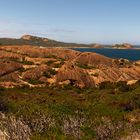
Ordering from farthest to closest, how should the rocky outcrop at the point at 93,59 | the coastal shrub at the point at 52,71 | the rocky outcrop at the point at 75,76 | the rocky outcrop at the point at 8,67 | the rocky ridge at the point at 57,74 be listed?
the rocky outcrop at the point at 93,59, the rocky outcrop at the point at 8,67, the coastal shrub at the point at 52,71, the rocky outcrop at the point at 75,76, the rocky ridge at the point at 57,74

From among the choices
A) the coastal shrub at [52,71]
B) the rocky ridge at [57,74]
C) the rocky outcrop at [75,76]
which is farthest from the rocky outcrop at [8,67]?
the rocky outcrop at [75,76]

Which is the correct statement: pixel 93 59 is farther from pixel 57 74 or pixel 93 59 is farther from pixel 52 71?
pixel 57 74

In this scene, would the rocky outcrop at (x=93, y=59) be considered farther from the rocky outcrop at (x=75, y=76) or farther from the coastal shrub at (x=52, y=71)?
the coastal shrub at (x=52, y=71)

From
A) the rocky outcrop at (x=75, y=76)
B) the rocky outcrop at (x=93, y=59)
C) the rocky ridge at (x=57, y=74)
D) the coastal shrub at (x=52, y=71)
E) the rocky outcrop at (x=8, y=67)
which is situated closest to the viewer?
the rocky ridge at (x=57, y=74)

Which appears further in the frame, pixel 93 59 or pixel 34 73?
pixel 93 59

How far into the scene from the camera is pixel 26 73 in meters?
64.2

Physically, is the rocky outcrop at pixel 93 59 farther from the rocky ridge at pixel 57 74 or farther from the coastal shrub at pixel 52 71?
the coastal shrub at pixel 52 71

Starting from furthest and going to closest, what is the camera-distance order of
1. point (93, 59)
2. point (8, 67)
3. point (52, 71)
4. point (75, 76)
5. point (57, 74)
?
1. point (93, 59)
2. point (8, 67)
3. point (52, 71)
4. point (57, 74)
5. point (75, 76)

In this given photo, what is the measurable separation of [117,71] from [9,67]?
66.6 ft

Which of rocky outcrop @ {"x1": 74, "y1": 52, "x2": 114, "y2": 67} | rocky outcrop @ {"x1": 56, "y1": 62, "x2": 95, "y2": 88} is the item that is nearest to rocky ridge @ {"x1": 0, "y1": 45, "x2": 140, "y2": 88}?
rocky outcrop @ {"x1": 56, "y1": 62, "x2": 95, "y2": 88}

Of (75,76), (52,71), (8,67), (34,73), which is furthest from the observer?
(8,67)

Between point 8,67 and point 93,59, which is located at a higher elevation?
point 8,67

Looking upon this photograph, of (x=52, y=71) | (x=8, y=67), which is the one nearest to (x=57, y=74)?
(x=52, y=71)

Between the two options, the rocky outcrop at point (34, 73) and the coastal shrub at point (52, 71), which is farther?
the coastal shrub at point (52, 71)
